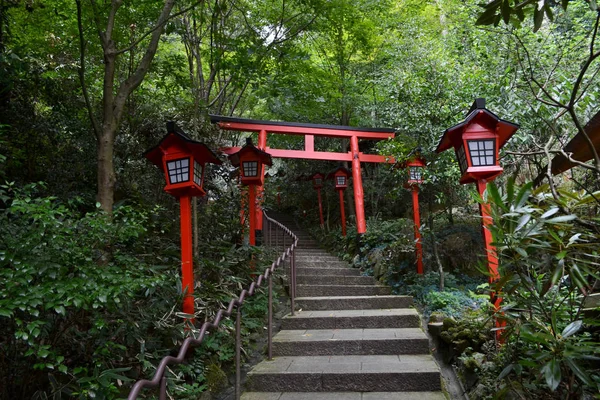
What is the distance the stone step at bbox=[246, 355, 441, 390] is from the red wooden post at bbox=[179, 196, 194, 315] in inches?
36.6

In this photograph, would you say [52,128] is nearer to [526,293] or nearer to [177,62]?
[177,62]

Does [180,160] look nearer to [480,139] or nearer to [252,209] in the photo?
[252,209]

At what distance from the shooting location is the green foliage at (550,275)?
2346mm

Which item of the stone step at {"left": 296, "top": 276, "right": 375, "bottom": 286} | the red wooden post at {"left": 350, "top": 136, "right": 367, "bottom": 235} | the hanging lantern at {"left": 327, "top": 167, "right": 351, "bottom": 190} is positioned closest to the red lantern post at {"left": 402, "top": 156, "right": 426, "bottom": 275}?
the stone step at {"left": 296, "top": 276, "right": 375, "bottom": 286}

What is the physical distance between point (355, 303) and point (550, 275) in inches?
161

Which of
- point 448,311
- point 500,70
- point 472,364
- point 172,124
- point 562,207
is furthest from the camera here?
point 500,70

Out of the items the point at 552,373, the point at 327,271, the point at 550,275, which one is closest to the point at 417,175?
the point at 327,271

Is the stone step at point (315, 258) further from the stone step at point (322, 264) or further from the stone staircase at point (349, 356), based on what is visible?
the stone staircase at point (349, 356)

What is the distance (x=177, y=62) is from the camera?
6.70 metres

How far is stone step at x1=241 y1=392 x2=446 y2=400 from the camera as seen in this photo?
3.78 m

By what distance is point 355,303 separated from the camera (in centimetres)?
656

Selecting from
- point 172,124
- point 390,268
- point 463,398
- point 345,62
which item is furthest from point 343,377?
point 345,62

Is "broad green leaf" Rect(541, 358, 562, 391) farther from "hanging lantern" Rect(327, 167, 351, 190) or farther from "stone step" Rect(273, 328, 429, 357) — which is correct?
"hanging lantern" Rect(327, 167, 351, 190)

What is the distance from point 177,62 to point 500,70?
5410mm
